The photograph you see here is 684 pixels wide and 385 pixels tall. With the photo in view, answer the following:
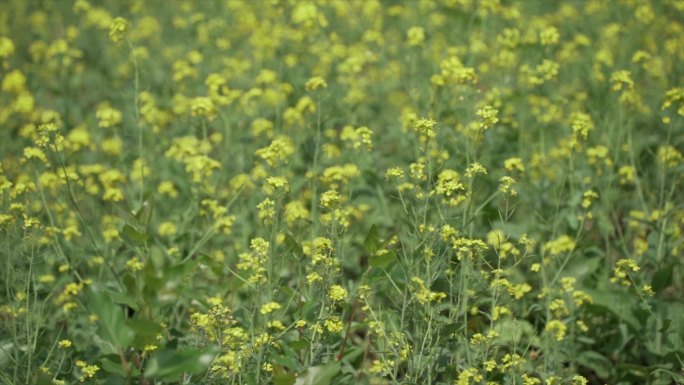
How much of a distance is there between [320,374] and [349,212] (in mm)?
877

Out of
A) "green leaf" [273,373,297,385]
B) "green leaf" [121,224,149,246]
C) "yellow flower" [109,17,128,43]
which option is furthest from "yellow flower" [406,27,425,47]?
"green leaf" [273,373,297,385]

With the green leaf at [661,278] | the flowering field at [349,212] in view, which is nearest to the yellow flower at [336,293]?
the flowering field at [349,212]

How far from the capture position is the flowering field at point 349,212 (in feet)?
9.99

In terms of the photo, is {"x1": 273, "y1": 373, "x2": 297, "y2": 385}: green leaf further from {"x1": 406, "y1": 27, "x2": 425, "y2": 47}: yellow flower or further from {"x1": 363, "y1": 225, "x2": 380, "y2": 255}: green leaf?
{"x1": 406, "y1": 27, "x2": 425, "y2": 47}: yellow flower

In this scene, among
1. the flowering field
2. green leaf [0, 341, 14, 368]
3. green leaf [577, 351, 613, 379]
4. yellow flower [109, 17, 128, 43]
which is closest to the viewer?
the flowering field

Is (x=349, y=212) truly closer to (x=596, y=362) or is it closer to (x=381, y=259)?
(x=381, y=259)

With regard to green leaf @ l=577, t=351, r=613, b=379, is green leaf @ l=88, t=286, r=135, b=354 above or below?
above

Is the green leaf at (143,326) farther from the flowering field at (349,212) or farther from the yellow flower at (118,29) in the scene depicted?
the yellow flower at (118,29)

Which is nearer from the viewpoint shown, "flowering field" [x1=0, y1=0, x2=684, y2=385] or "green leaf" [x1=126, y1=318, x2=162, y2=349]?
"green leaf" [x1=126, y1=318, x2=162, y2=349]

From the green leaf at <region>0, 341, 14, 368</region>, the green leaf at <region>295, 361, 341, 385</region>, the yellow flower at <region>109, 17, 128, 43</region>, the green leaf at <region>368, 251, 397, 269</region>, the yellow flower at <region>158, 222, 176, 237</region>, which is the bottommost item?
the green leaf at <region>0, 341, 14, 368</region>

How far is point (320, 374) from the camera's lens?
2.86 m

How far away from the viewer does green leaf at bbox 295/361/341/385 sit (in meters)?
2.84

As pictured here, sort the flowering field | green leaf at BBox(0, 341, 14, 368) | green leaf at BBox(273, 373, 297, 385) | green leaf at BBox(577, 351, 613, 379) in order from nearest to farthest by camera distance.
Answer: green leaf at BBox(273, 373, 297, 385) → the flowering field → green leaf at BBox(0, 341, 14, 368) → green leaf at BBox(577, 351, 613, 379)

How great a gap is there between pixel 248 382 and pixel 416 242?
3.04ft
